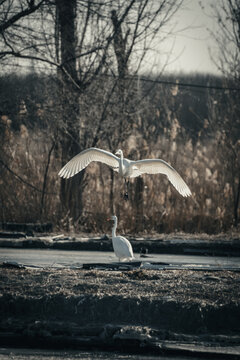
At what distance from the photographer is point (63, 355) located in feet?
16.6

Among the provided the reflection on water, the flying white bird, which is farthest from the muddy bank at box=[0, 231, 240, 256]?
the reflection on water

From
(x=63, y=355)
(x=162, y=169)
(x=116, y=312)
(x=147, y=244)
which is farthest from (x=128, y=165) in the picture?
(x=63, y=355)

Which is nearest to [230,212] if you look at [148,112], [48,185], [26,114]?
[148,112]

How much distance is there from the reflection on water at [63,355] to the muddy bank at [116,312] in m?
0.14

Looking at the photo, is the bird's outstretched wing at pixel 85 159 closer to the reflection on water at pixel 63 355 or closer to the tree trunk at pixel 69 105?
the tree trunk at pixel 69 105

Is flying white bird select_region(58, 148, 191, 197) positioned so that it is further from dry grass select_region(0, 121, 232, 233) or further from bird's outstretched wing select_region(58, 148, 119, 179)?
dry grass select_region(0, 121, 232, 233)

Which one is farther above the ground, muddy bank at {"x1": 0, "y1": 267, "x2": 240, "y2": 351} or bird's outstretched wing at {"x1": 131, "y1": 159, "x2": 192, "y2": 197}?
bird's outstretched wing at {"x1": 131, "y1": 159, "x2": 192, "y2": 197}

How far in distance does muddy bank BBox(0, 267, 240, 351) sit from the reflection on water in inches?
5.6

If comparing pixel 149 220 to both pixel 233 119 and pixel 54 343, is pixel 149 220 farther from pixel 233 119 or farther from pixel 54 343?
pixel 54 343

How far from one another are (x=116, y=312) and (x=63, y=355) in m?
0.80

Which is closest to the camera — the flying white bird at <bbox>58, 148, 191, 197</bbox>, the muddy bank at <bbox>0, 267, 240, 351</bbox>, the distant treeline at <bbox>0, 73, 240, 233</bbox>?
the muddy bank at <bbox>0, 267, 240, 351</bbox>

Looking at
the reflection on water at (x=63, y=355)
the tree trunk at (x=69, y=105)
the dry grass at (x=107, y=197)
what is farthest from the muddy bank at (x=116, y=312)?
the tree trunk at (x=69, y=105)

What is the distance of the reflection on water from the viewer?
4.96m

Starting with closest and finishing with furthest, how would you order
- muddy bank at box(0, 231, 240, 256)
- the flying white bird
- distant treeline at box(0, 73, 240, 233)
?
the flying white bird < muddy bank at box(0, 231, 240, 256) < distant treeline at box(0, 73, 240, 233)
